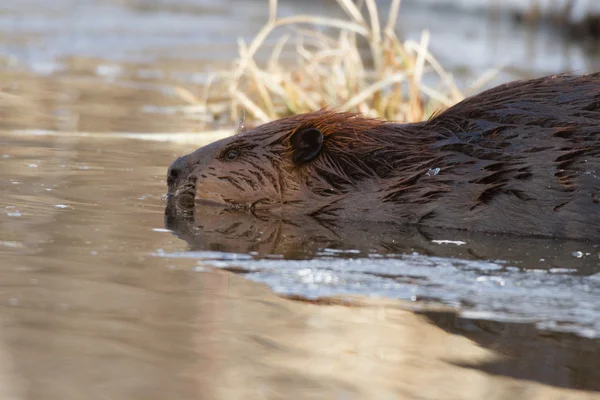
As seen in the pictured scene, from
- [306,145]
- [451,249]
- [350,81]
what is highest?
[350,81]

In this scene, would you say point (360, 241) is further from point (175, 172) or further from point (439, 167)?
point (175, 172)

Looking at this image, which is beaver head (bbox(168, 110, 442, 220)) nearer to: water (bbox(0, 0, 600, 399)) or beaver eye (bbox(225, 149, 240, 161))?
beaver eye (bbox(225, 149, 240, 161))

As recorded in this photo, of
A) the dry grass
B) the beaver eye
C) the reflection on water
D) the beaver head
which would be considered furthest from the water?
the dry grass

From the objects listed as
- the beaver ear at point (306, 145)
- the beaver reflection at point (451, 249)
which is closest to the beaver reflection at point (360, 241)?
the beaver reflection at point (451, 249)

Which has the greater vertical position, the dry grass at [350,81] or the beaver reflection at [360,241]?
the dry grass at [350,81]

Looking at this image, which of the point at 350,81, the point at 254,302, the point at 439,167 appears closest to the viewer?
the point at 254,302

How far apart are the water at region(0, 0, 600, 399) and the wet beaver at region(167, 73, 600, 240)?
0.10 metres

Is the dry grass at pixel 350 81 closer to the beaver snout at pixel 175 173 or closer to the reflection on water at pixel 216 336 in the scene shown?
the beaver snout at pixel 175 173

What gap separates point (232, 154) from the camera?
420cm

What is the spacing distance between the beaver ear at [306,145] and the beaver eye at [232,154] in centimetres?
27

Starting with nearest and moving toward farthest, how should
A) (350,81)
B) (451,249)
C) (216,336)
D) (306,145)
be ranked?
1. (216,336)
2. (451,249)
3. (306,145)
4. (350,81)

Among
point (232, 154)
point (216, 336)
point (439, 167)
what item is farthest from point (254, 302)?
point (232, 154)

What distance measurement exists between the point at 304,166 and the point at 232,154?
323mm

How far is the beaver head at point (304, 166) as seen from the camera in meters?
3.92
